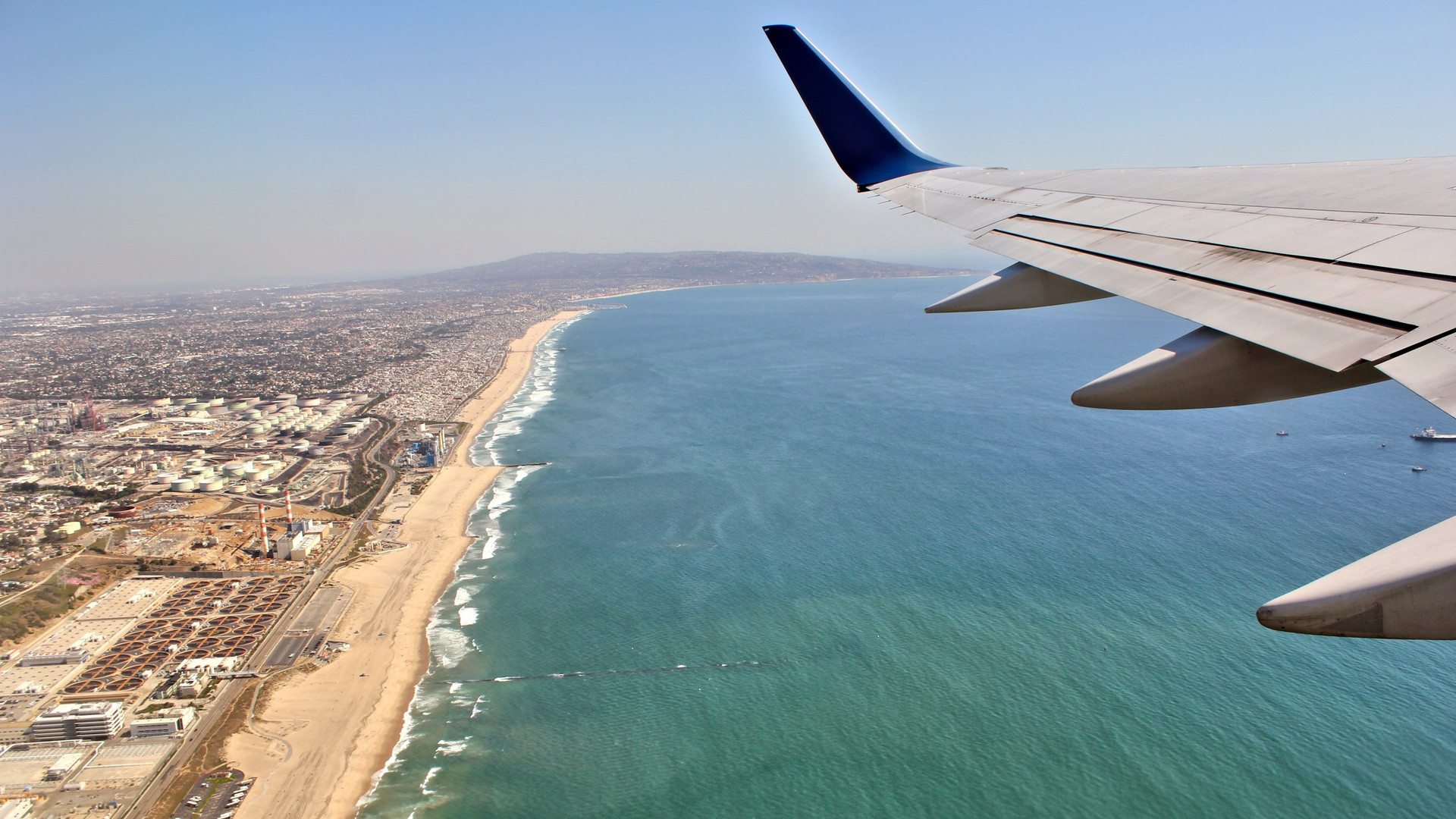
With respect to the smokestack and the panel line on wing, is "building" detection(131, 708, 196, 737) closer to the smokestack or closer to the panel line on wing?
the smokestack

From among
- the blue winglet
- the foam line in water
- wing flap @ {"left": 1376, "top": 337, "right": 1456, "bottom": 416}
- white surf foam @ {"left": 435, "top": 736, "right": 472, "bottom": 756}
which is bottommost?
white surf foam @ {"left": 435, "top": 736, "right": 472, "bottom": 756}

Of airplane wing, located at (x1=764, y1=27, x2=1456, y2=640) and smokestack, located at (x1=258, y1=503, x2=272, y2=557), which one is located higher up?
airplane wing, located at (x1=764, y1=27, x2=1456, y2=640)

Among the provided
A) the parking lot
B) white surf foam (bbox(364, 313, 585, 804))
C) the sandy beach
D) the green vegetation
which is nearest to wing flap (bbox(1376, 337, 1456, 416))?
white surf foam (bbox(364, 313, 585, 804))

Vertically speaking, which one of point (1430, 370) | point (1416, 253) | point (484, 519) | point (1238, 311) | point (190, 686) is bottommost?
point (190, 686)

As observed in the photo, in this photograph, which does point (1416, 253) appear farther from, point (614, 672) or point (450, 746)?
point (614, 672)

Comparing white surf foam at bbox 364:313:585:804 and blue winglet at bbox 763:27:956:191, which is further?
white surf foam at bbox 364:313:585:804

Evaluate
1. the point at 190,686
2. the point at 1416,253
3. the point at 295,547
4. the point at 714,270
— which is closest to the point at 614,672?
the point at 190,686

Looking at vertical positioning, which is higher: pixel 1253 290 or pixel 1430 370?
pixel 1253 290

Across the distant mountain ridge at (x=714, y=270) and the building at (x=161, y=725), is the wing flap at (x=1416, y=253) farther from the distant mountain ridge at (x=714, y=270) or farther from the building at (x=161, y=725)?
the distant mountain ridge at (x=714, y=270)

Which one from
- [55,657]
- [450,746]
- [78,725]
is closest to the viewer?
[450,746]
